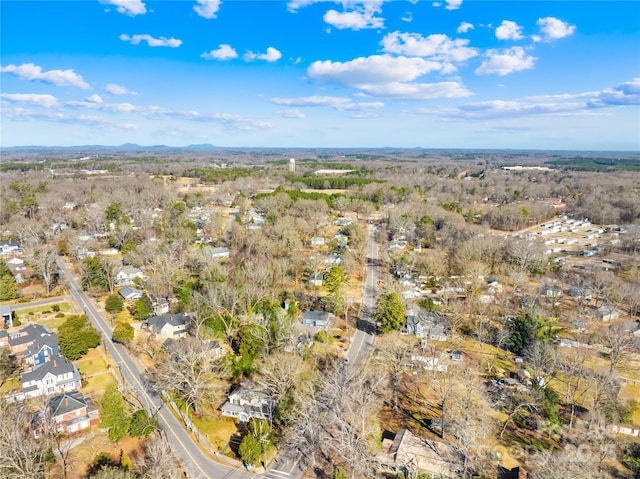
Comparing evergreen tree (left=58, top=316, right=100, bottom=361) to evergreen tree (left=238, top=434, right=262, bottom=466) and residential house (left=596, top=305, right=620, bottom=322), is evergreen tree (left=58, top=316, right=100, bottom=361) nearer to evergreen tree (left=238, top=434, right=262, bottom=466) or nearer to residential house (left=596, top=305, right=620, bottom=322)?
evergreen tree (left=238, top=434, right=262, bottom=466)

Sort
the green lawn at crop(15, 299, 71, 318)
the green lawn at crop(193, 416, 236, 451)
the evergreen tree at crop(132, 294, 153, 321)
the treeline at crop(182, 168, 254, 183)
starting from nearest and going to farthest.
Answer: the green lawn at crop(193, 416, 236, 451)
the evergreen tree at crop(132, 294, 153, 321)
the green lawn at crop(15, 299, 71, 318)
the treeline at crop(182, 168, 254, 183)

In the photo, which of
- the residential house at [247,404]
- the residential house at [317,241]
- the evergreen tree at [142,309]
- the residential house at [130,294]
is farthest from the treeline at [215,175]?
the residential house at [247,404]

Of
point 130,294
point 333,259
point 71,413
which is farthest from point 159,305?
point 333,259

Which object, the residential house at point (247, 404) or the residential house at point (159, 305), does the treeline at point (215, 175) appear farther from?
the residential house at point (247, 404)

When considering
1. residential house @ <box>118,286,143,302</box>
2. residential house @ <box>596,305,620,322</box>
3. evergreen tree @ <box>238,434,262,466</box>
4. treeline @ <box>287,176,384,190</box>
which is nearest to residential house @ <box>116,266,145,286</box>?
residential house @ <box>118,286,143,302</box>

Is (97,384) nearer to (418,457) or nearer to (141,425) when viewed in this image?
(141,425)
